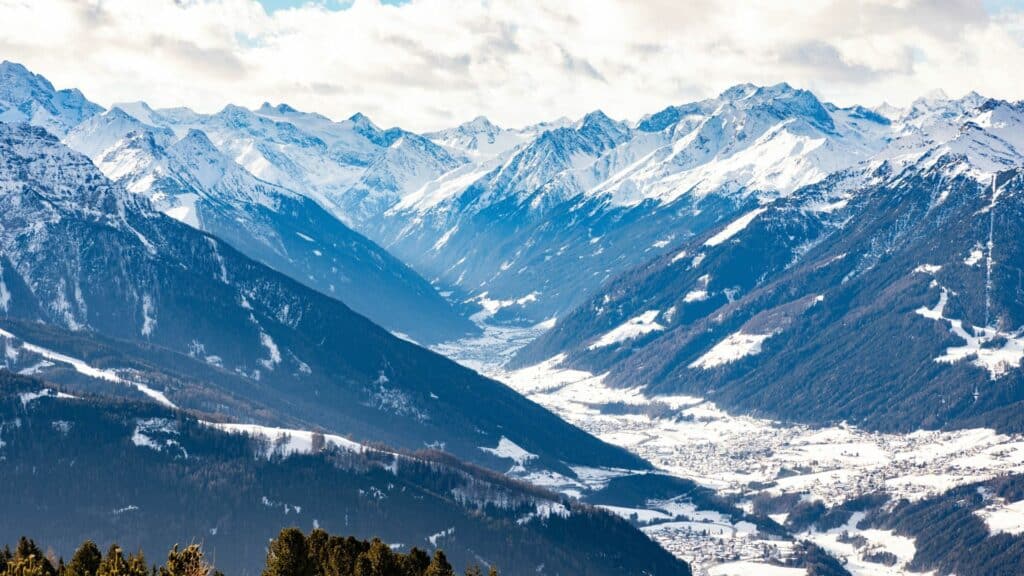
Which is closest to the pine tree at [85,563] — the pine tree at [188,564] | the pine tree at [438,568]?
the pine tree at [188,564]

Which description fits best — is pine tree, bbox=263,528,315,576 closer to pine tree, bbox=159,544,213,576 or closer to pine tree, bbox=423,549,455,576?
pine tree, bbox=423,549,455,576

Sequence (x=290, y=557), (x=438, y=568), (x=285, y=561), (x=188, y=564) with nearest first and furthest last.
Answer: (x=188, y=564) → (x=285, y=561) → (x=290, y=557) → (x=438, y=568)

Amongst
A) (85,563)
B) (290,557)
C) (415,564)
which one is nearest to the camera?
(85,563)

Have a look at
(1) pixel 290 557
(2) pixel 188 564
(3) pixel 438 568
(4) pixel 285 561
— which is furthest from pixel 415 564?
(2) pixel 188 564

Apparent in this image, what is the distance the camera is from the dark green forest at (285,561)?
94688 millimetres

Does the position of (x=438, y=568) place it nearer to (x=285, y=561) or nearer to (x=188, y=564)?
(x=285, y=561)

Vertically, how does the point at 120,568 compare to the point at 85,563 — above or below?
below

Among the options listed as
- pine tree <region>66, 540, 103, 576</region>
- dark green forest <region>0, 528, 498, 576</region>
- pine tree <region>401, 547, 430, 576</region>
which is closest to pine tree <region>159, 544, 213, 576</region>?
dark green forest <region>0, 528, 498, 576</region>

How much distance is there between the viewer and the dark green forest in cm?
9469

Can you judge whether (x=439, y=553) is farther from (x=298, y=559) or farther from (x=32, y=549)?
(x=32, y=549)

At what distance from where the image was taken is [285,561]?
123312mm

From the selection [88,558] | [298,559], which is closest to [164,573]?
[88,558]

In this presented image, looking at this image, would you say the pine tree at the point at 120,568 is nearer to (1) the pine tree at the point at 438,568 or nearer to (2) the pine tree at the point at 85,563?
(2) the pine tree at the point at 85,563

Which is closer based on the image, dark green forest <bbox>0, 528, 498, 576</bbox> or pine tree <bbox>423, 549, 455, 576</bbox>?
dark green forest <bbox>0, 528, 498, 576</bbox>
